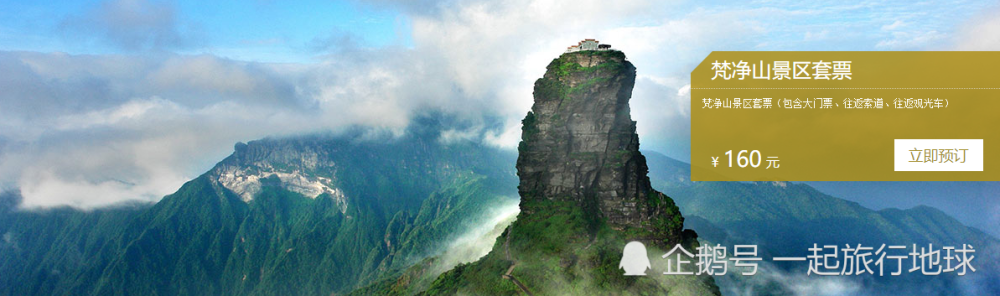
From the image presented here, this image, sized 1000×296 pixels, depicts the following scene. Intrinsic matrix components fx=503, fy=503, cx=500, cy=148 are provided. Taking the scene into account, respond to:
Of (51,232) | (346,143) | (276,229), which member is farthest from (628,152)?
(51,232)

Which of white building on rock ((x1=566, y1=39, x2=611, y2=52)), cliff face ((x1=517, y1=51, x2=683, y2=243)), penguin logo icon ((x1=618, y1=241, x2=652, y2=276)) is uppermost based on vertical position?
white building on rock ((x1=566, y1=39, x2=611, y2=52))

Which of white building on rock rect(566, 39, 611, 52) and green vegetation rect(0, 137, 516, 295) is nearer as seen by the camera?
white building on rock rect(566, 39, 611, 52)

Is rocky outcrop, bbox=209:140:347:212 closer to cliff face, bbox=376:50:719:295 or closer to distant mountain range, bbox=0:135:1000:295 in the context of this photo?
distant mountain range, bbox=0:135:1000:295

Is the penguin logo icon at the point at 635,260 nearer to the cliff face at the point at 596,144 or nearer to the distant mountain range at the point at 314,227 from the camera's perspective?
the cliff face at the point at 596,144

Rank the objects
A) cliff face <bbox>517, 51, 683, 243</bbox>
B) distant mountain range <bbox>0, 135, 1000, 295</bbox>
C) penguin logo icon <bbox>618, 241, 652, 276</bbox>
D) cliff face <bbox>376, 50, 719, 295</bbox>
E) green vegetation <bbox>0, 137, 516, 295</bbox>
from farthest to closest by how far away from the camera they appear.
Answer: green vegetation <bbox>0, 137, 516, 295</bbox> → distant mountain range <bbox>0, 135, 1000, 295</bbox> → cliff face <bbox>517, 51, 683, 243</bbox> → cliff face <bbox>376, 50, 719, 295</bbox> → penguin logo icon <bbox>618, 241, 652, 276</bbox>

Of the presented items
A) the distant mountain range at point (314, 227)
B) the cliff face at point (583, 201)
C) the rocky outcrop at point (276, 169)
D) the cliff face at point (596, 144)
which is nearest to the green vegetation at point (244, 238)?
the distant mountain range at point (314, 227)

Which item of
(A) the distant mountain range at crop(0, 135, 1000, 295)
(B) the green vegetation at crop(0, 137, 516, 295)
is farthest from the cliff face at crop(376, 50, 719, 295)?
(B) the green vegetation at crop(0, 137, 516, 295)
